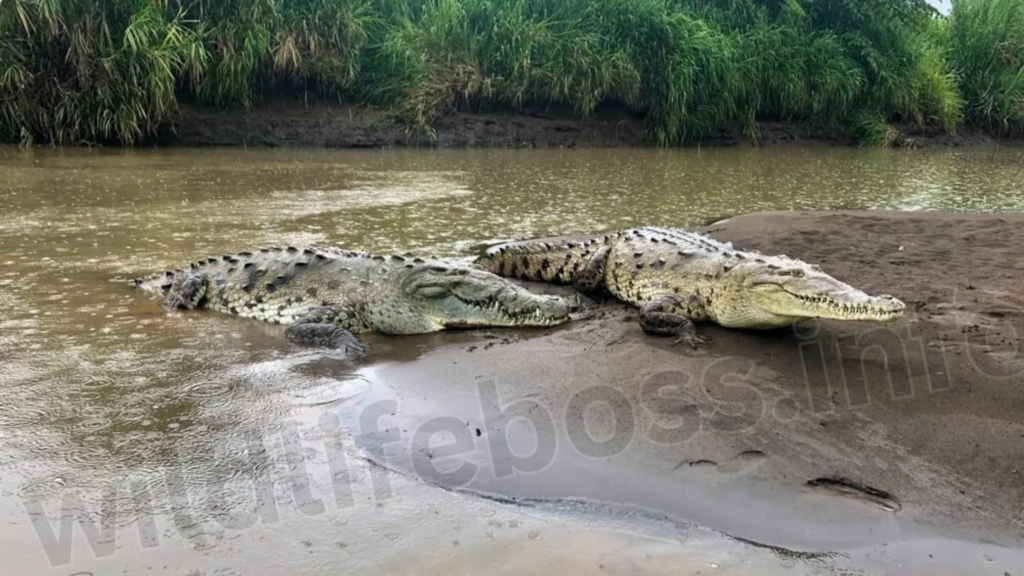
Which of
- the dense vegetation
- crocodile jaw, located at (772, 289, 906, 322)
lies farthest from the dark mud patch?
the dense vegetation

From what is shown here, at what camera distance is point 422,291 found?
4.35 meters

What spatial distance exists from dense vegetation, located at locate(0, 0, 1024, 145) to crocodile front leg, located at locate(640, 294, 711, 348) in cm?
1223

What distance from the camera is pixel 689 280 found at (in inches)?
169

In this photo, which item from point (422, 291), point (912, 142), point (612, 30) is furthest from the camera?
point (912, 142)

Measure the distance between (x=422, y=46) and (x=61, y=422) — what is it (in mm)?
15533

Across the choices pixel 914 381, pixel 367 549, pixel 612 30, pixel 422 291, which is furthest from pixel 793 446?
pixel 612 30

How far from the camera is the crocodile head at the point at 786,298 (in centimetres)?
329

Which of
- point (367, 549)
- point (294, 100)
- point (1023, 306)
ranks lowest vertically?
point (367, 549)

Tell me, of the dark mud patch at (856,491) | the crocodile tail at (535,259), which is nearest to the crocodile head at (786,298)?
the dark mud patch at (856,491)

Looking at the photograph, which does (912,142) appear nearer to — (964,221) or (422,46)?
(422,46)

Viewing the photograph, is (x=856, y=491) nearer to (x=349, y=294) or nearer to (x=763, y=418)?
(x=763, y=418)

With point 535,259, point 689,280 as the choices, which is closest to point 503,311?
point 689,280

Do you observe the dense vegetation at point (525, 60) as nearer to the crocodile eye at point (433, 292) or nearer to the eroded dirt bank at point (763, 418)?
the crocodile eye at point (433, 292)

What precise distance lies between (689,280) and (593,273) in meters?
0.85
